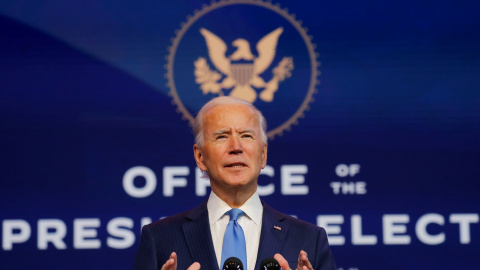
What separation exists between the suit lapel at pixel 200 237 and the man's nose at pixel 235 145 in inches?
9.6

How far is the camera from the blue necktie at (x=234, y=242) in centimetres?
232

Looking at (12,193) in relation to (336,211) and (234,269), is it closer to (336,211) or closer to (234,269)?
(336,211)

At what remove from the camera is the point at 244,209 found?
2.42 meters

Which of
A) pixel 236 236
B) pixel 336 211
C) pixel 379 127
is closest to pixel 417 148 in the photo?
pixel 379 127

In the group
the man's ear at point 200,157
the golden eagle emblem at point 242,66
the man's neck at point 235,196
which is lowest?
the man's neck at point 235,196

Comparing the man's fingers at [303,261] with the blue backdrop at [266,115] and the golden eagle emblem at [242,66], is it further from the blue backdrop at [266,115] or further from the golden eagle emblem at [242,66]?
the golden eagle emblem at [242,66]

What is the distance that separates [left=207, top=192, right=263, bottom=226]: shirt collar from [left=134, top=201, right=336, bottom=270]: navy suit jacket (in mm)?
21

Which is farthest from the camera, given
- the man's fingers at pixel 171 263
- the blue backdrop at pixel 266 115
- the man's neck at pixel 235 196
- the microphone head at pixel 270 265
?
the blue backdrop at pixel 266 115

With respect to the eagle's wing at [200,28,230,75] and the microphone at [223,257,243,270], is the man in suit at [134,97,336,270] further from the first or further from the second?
the eagle's wing at [200,28,230,75]

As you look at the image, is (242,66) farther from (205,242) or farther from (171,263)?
(171,263)

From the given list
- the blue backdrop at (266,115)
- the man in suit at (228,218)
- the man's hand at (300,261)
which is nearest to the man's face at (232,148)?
the man in suit at (228,218)

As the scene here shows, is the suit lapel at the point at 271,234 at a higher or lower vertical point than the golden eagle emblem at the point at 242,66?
lower

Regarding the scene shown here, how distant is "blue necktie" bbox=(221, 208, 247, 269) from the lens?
232 cm

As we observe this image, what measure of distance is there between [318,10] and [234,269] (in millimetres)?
2425
